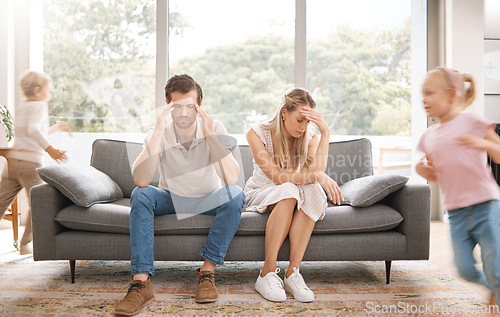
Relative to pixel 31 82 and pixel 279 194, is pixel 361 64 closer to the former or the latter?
pixel 279 194

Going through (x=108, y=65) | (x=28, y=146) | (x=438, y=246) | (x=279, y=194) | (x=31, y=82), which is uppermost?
(x=108, y=65)

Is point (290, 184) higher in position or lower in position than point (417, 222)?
higher

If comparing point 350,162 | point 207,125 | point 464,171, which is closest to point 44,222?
point 207,125

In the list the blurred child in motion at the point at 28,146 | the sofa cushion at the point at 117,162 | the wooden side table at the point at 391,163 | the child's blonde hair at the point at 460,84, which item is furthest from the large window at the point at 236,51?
the child's blonde hair at the point at 460,84

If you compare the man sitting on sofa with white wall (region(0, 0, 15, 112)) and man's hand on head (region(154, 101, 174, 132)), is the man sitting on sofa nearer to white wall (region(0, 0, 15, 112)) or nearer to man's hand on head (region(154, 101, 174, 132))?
man's hand on head (region(154, 101, 174, 132))

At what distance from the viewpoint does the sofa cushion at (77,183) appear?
2.15 metres

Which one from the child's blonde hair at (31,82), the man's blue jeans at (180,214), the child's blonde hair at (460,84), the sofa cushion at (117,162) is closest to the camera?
the child's blonde hair at (460,84)

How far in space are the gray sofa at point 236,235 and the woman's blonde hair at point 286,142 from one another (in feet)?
0.97

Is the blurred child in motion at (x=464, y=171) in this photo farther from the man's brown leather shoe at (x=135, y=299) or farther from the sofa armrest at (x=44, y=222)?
the sofa armrest at (x=44, y=222)

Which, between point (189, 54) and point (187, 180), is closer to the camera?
point (187, 180)

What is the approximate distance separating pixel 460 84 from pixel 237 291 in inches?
52.6

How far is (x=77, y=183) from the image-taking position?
7.16 ft

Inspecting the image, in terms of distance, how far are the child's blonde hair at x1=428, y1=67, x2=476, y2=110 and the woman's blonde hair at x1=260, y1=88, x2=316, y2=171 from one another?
642 mm

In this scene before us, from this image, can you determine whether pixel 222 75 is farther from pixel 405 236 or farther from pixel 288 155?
pixel 405 236
